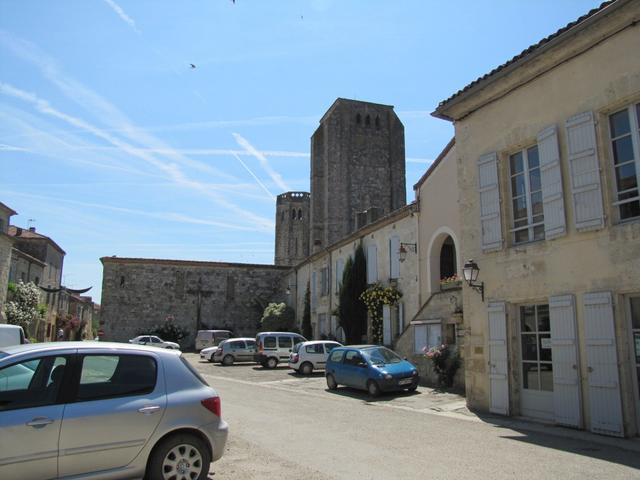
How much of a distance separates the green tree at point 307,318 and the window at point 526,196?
914 inches

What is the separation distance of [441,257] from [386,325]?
4034 millimetres

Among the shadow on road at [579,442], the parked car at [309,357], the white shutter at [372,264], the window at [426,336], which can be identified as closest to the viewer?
the shadow on road at [579,442]

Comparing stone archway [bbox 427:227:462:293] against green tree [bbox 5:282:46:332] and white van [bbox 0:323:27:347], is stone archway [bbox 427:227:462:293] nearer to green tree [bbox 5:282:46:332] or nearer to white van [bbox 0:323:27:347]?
white van [bbox 0:323:27:347]

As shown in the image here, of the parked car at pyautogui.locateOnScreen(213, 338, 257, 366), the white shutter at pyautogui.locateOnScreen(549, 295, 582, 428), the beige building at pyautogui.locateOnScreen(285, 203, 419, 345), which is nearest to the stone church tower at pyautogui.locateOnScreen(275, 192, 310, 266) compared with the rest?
the beige building at pyautogui.locateOnScreen(285, 203, 419, 345)

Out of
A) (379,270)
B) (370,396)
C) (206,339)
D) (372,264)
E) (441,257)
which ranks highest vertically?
(372,264)

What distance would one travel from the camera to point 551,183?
9641mm

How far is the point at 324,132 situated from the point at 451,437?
146 feet

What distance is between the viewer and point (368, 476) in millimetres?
5824

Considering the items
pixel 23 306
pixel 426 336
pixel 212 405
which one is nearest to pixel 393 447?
pixel 212 405

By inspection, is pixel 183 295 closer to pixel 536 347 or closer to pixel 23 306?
pixel 23 306

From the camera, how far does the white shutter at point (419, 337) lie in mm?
16811

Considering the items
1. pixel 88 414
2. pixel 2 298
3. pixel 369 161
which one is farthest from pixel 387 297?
pixel 369 161

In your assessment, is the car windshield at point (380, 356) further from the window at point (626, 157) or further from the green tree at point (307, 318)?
the green tree at point (307, 318)

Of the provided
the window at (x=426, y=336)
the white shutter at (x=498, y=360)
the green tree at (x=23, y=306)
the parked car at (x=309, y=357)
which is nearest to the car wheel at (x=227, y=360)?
the parked car at (x=309, y=357)
